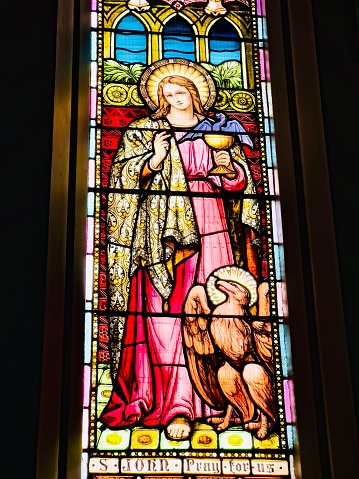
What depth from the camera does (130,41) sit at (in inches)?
238

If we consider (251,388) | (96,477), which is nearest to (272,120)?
(251,388)

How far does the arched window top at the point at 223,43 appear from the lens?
607 centimetres

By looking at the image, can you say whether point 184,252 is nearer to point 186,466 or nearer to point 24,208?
point 24,208

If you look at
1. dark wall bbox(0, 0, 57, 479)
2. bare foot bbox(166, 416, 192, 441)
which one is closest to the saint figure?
bare foot bbox(166, 416, 192, 441)

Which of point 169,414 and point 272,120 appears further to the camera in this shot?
point 272,120

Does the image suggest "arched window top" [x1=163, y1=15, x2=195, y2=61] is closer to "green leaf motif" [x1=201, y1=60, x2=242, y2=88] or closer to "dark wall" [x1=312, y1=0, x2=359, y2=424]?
"green leaf motif" [x1=201, y1=60, x2=242, y2=88]

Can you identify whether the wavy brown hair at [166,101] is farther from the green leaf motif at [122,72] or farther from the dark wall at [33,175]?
the dark wall at [33,175]

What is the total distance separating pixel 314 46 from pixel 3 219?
182 cm

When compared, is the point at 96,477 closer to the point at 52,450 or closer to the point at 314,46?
the point at 52,450

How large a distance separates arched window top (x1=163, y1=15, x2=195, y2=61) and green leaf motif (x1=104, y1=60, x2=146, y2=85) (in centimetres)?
18

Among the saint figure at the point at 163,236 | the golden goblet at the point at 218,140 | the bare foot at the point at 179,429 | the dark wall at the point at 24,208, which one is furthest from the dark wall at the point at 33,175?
the bare foot at the point at 179,429

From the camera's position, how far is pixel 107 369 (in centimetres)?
514

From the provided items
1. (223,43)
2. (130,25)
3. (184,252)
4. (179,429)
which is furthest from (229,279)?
(130,25)

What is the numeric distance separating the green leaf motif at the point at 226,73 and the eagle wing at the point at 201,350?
3.87 feet
